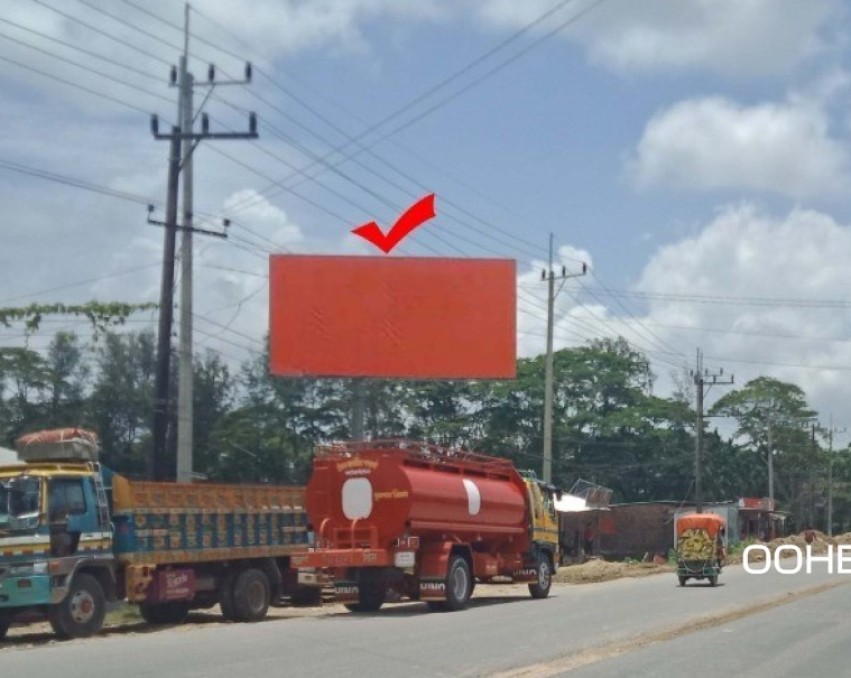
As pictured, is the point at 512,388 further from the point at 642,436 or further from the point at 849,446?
the point at 849,446

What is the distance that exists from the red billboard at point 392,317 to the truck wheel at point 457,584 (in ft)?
39.0

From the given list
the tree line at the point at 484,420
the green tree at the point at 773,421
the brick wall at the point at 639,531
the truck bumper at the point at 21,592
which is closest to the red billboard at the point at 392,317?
the tree line at the point at 484,420

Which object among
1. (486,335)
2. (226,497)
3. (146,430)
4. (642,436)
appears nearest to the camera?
(226,497)

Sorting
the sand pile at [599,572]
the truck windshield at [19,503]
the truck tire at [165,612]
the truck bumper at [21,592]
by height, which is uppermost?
the truck windshield at [19,503]

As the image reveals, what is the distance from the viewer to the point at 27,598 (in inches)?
768

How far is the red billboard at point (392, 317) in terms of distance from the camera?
38312mm

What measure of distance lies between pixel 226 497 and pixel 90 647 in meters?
5.63

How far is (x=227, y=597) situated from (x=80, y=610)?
379cm

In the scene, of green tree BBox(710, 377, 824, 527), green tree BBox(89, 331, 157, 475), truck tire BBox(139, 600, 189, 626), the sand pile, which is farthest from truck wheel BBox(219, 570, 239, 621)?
green tree BBox(710, 377, 824, 527)

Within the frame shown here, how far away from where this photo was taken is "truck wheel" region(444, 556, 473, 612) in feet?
86.4

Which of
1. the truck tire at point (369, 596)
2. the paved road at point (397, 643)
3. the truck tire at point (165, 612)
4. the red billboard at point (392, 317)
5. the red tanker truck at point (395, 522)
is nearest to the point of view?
the paved road at point (397, 643)

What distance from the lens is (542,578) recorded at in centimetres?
3148

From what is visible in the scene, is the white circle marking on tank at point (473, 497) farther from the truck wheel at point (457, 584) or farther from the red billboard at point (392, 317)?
the red billboard at point (392, 317)

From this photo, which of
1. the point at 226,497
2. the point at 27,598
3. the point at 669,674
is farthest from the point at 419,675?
the point at 226,497
